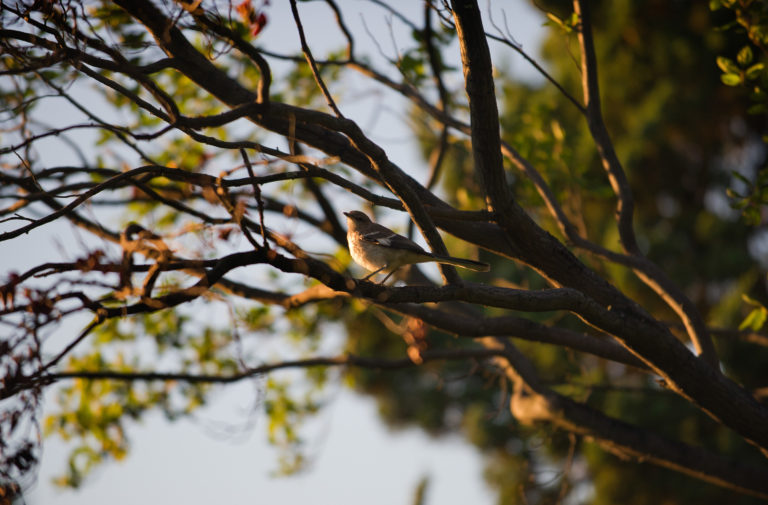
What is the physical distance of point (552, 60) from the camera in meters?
14.3

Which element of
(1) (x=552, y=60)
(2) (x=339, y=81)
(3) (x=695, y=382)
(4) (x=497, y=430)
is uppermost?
(1) (x=552, y=60)

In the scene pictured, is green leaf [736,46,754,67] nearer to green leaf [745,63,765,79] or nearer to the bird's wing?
green leaf [745,63,765,79]

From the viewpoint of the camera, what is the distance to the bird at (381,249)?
4543mm

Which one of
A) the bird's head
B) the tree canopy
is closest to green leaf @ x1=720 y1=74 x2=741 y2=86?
the tree canopy

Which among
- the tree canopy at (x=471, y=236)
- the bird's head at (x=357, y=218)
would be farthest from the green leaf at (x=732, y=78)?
the bird's head at (x=357, y=218)

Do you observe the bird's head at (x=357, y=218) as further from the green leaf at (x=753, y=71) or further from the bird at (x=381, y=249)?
the green leaf at (x=753, y=71)

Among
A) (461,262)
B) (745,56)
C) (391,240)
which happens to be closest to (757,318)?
(745,56)

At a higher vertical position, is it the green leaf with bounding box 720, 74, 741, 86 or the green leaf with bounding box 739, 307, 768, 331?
the green leaf with bounding box 720, 74, 741, 86

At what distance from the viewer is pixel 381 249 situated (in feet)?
16.9

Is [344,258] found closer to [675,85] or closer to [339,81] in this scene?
[339,81]

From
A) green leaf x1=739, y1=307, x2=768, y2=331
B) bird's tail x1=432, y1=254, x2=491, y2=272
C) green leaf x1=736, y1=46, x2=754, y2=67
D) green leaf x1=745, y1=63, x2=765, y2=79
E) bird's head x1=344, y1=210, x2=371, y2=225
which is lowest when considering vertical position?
green leaf x1=739, y1=307, x2=768, y2=331

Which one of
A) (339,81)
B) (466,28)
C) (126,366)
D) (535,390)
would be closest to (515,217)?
(466,28)

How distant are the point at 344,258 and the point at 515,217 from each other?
3.78 metres

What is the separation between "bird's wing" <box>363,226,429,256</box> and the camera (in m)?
4.75
